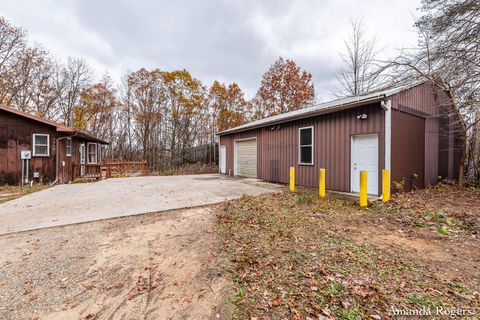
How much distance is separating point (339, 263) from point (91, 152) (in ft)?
58.6

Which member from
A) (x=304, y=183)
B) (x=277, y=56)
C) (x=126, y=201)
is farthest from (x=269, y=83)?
(x=126, y=201)

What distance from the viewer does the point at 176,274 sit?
246 centimetres

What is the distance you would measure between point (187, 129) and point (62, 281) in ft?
56.3

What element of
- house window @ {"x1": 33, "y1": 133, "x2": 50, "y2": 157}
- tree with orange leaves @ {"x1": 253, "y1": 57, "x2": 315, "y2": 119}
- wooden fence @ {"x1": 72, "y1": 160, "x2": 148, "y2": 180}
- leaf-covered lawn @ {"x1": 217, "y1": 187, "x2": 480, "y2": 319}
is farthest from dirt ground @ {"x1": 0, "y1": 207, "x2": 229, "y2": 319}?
tree with orange leaves @ {"x1": 253, "y1": 57, "x2": 315, "y2": 119}

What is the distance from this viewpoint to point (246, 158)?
12.1 metres

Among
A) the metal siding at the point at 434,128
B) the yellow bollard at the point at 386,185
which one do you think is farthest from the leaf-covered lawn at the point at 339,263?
the metal siding at the point at 434,128

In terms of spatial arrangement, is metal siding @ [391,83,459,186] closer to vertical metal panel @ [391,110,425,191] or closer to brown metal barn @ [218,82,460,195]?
brown metal barn @ [218,82,460,195]

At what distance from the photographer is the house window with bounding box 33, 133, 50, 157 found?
9.68m

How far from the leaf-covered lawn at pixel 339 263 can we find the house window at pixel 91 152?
14.6 meters

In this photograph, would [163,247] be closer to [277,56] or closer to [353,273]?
[353,273]

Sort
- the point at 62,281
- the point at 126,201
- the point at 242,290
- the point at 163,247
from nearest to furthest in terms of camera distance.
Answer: the point at 242,290 → the point at 62,281 → the point at 163,247 → the point at 126,201

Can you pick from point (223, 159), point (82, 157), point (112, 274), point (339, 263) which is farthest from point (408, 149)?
point (82, 157)

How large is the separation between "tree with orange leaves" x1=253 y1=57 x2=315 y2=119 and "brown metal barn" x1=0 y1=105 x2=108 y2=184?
15.2m

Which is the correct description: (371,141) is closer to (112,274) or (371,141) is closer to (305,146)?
(305,146)
